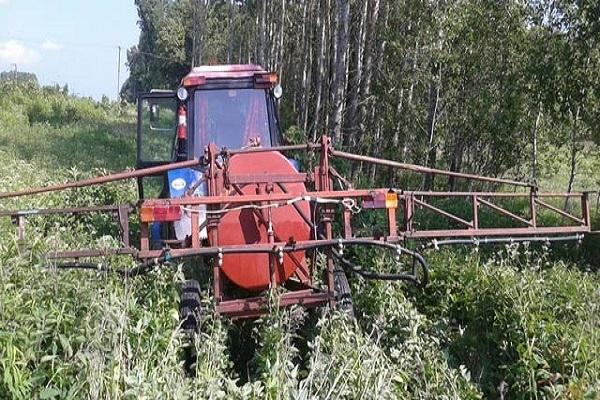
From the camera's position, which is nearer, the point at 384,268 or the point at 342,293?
the point at 342,293

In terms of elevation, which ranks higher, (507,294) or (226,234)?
(226,234)

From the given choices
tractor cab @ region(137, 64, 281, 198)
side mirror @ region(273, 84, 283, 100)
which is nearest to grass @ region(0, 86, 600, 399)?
tractor cab @ region(137, 64, 281, 198)

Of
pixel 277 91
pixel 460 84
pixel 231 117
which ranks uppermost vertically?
pixel 460 84

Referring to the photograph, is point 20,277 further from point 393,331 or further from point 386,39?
point 386,39

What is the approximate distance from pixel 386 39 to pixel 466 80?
2117 mm

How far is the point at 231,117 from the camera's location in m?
7.39

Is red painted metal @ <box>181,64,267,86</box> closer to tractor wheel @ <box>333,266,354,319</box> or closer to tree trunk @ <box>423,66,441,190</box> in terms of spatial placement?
tractor wheel @ <box>333,266,354,319</box>

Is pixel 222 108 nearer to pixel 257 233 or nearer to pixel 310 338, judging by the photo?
pixel 257 233

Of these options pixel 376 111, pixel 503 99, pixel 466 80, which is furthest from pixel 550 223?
pixel 376 111

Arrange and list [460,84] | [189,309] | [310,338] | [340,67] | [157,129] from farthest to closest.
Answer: [460,84]
[340,67]
[157,129]
[310,338]
[189,309]

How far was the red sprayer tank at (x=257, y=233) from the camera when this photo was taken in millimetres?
5328

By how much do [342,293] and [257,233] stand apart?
2.85 feet

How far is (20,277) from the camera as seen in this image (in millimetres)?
4086

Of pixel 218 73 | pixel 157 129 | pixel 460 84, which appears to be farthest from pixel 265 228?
pixel 460 84
